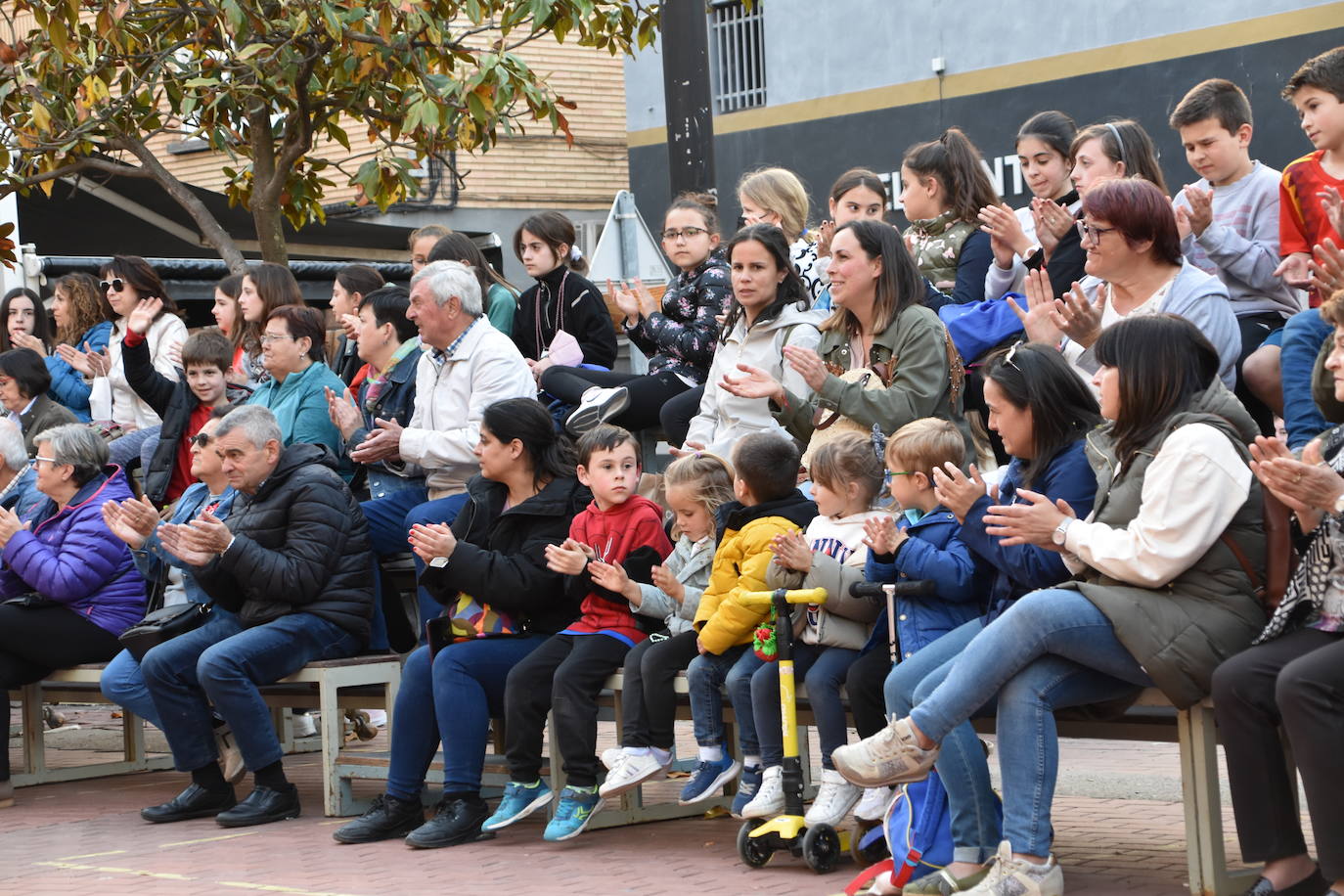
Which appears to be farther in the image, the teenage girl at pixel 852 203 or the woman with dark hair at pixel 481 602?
the teenage girl at pixel 852 203

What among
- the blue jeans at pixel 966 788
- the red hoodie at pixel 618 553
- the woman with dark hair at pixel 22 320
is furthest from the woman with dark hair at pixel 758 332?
the woman with dark hair at pixel 22 320

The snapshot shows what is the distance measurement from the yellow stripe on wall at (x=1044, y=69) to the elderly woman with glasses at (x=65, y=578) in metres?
13.2

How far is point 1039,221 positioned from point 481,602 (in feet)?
8.93

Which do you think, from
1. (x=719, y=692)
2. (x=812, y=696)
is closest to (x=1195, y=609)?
(x=812, y=696)

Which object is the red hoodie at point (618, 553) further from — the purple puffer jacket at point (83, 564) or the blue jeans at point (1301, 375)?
the purple puffer jacket at point (83, 564)

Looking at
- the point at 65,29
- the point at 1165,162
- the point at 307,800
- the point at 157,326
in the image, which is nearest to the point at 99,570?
the point at 307,800

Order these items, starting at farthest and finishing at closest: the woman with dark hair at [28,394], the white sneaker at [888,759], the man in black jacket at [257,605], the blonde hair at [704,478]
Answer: the woman with dark hair at [28,394], the man in black jacket at [257,605], the blonde hair at [704,478], the white sneaker at [888,759]

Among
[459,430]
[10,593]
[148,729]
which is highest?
[459,430]

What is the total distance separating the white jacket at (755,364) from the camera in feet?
24.7

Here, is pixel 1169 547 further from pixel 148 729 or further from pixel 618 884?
pixel 148 729

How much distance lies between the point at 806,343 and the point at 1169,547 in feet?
8.63

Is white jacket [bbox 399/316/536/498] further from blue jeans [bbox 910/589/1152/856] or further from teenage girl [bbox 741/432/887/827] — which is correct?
blue jeans [bbox 910/589/1152/856]

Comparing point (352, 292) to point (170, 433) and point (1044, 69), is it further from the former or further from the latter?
point (1044, 69)

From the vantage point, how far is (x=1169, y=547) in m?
5.12
